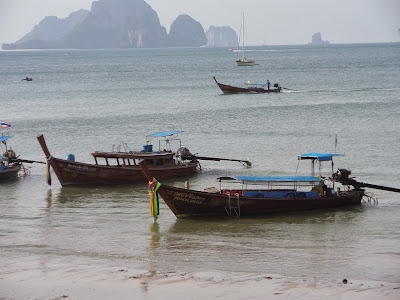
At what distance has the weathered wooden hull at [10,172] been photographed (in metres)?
36.5

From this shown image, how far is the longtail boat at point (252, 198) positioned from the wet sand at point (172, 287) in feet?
23.6

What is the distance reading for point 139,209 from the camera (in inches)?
1160

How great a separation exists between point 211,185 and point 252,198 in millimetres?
7332

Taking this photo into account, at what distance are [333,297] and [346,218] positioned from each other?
10.7m

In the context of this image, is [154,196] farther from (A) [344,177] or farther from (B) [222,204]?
(A) [344,177]

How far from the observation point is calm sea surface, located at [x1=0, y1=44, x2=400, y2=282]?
21391mm

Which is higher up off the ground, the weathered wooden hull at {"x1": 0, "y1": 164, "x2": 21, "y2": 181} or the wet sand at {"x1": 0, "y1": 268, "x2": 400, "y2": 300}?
the weathered wooden hull at {"x1": 0, "y1": 164, "x2": 21, "y2": 181}

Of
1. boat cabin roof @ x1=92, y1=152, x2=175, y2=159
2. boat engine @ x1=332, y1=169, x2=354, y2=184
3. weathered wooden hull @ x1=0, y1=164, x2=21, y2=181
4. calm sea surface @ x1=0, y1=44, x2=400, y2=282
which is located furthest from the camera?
weathered wooden hull @ x1=0, y1=164, x2=21, y2=181

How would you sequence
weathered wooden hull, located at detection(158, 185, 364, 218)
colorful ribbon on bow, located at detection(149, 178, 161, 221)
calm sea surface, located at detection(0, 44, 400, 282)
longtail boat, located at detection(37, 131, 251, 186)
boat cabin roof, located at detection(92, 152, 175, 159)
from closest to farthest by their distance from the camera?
calm sea surface, located at detection(0, 44, 400, 282) < colorful ribbon on bow, located at detection(149, 178, 161, 221) < weathered wooden hull, located at detection(158, 185, 364, 218) < longtail boat, located at detection(37, 131, 251, 186) < boat cabin roof, located at detection(92, 152, 175, 159)

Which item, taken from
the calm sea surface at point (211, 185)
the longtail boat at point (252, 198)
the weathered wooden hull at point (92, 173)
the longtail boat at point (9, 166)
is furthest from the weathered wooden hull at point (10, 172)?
the longtail boat at point (252, 198)

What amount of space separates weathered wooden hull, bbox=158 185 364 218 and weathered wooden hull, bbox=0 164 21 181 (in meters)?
13.5

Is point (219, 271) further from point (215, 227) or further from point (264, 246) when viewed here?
point (215, 227)

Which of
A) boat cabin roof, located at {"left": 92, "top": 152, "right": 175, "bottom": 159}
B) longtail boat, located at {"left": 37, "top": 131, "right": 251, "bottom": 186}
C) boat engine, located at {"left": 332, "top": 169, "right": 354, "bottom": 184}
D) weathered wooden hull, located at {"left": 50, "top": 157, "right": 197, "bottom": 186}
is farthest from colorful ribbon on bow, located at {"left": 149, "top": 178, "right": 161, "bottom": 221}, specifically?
boat cabin roof, located at {"left": 92, "top": 152, "right": 175, "bottom": 159}

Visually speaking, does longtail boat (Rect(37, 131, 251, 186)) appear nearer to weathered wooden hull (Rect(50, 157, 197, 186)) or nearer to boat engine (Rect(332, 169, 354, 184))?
weathered wooden hull (Rect(50, 157, 197, 186))
